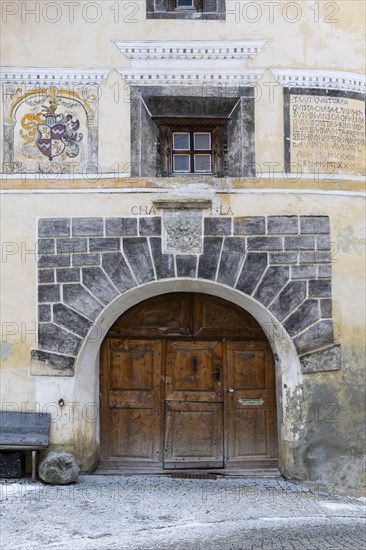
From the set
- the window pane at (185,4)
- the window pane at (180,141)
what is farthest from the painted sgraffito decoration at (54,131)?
the window pane at (185,4)

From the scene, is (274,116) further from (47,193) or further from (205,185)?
(47,193)

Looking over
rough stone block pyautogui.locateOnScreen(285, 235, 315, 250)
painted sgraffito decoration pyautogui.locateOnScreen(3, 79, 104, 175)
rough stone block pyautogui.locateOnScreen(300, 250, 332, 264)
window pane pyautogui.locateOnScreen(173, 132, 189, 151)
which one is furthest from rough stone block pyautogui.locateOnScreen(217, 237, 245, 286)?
painted sgraffito decoration pyautogui.locateOnScreen(3, 79, 104, 175)

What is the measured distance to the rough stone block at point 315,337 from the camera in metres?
9.19

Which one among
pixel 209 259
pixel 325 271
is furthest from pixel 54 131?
pixel 325 271

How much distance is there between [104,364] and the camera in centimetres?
979

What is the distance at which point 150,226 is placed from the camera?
29.9 feet

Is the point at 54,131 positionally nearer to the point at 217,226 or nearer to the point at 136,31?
the point at 136,31

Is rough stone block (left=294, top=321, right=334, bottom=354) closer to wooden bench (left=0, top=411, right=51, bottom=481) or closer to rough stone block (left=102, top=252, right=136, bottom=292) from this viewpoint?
rough stone block (left=102, top=252, right=136, bottom=292)

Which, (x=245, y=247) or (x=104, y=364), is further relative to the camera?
(x=104, y=364)

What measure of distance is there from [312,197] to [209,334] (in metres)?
2.20

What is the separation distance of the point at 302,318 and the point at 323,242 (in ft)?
3.19

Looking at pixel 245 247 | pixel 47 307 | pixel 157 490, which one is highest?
pixel 245 247

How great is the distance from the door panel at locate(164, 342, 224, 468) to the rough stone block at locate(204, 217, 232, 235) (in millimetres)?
1660

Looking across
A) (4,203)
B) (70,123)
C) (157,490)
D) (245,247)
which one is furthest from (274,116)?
(157,490)
